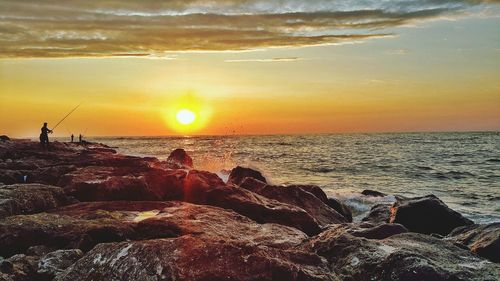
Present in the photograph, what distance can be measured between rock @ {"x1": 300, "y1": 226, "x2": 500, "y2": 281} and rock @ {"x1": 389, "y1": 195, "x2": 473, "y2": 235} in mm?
6248

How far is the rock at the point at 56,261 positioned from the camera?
6.05 m

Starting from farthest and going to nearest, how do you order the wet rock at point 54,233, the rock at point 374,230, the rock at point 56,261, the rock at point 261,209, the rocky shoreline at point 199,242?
1. the rock at point 261,209
2. the rock at point 374,230
3. the wet rock at point 54,233
4. the rock at point 56,261
5. the rocky shoreline at point 199,242

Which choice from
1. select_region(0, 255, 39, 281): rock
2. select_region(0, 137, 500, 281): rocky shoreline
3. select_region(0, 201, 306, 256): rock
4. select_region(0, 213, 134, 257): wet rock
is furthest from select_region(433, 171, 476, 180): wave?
select_region(0, 255, 39, 281): rock

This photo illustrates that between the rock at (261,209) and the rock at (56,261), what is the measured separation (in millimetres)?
5612

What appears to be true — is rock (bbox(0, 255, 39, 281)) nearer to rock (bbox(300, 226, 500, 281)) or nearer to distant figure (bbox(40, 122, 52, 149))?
rock (bbox(300, 226, 500, 281))

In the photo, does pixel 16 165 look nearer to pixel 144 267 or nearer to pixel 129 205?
pixel 129 205

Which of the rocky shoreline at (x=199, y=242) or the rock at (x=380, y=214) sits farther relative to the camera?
the rock at (x=380, y=214)

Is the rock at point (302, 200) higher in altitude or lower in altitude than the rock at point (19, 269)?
lower

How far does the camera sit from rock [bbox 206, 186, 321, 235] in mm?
11461

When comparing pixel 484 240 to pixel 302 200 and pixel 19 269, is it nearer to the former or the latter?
pixel 302 200

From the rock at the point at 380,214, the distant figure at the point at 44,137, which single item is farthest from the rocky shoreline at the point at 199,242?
the distant figure at the point at 44,137

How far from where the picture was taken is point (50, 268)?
20.0 ft

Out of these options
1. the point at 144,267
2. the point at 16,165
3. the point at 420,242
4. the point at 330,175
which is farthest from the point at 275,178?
the point at 144,267

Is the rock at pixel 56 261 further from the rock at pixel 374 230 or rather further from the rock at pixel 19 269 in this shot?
the rock at pixel 374 230
